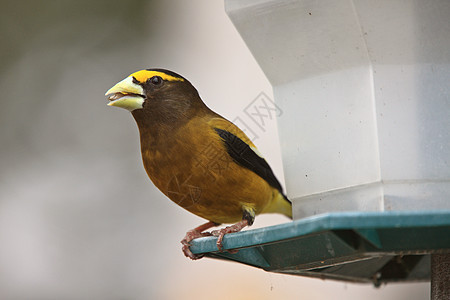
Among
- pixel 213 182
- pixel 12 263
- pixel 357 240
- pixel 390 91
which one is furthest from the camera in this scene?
pixel 12 263

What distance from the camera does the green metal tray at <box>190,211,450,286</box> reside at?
83.8 inches

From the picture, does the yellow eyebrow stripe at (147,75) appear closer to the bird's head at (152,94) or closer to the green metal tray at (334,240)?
the bird's head at (152,94)

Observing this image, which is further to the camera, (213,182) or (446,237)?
(213,182)

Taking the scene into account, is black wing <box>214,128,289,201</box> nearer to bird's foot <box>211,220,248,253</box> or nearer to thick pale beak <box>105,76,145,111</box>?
bird's foot <box>211,220,248,253</box>

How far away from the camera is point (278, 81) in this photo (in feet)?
11.2

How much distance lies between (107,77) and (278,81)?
6141 mm

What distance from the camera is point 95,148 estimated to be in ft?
29.5

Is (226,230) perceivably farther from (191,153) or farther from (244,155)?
(244,155)

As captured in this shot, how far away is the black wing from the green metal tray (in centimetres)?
72

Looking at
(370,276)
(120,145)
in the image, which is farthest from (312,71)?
(120,145)

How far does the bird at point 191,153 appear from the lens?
141 inches

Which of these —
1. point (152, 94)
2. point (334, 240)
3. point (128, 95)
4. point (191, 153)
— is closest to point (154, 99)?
point (152, 94)

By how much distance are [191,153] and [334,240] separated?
129 centimetres

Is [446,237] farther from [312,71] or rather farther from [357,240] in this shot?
[312,71]
